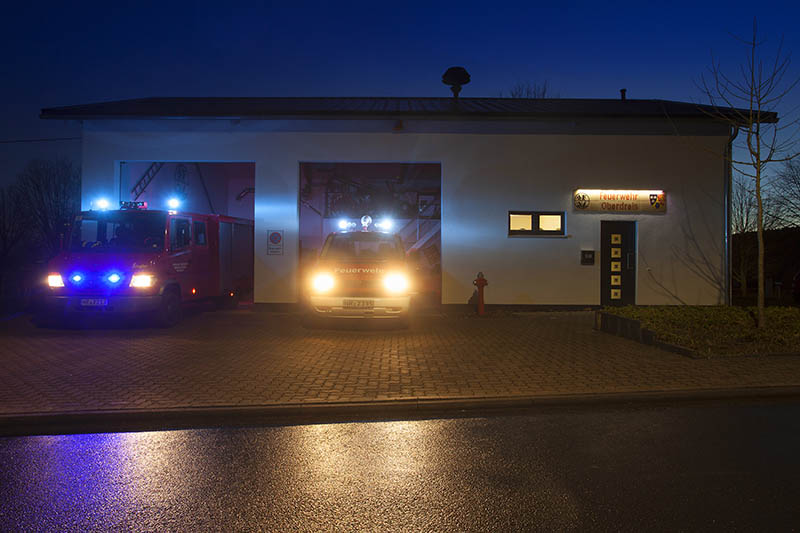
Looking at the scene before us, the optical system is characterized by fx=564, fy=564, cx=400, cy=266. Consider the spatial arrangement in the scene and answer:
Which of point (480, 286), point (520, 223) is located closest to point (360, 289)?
point (480, 286)

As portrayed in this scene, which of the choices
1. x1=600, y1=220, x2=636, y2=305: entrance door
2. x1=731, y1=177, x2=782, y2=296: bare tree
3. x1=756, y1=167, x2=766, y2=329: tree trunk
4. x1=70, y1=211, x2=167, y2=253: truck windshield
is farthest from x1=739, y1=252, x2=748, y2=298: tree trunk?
x1=70, y1=211, x2=167, y2=253: truck windshield

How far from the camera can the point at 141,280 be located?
412 inches

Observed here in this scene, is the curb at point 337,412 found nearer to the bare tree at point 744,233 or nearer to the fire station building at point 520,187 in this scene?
the fire station building at point 520,187

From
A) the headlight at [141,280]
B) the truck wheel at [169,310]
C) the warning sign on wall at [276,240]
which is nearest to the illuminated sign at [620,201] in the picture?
the warning sign on wall at [276,240]

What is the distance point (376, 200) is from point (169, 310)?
314 inches

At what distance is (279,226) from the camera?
1413 centimetres

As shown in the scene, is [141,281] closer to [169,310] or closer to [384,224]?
[169,310]

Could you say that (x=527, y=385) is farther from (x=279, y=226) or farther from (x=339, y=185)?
(x=339, y=185)

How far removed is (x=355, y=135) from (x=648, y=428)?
10.8m

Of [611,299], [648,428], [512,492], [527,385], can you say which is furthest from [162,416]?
[611,299]

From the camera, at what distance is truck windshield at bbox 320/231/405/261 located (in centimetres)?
1128

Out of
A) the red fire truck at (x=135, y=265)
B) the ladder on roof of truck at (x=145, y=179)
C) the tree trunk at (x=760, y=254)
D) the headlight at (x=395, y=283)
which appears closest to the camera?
the tree trunk at (x=760, y=254)

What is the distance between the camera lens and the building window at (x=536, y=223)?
14.3 metres

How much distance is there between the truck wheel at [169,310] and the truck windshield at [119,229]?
1006 millimetres
